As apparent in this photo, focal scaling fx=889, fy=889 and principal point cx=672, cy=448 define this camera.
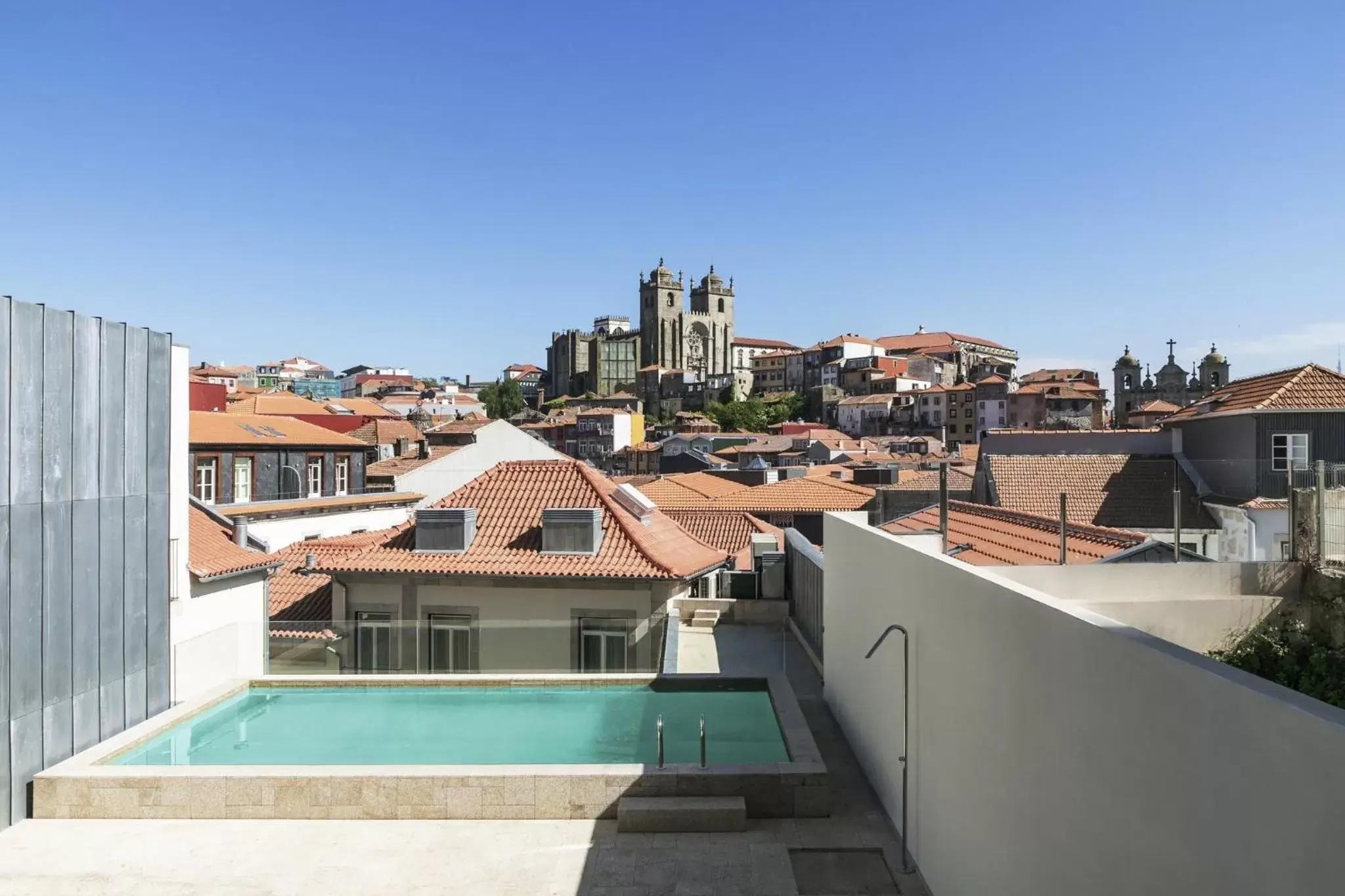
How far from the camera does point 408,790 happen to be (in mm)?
7168

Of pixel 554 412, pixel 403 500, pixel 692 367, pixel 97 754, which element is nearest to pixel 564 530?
pixel 97 754

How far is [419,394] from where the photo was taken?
123 metres

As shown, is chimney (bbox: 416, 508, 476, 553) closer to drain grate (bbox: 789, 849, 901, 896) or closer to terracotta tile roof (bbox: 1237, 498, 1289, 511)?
drain grate (bbox: 789, 849, 901, 896)

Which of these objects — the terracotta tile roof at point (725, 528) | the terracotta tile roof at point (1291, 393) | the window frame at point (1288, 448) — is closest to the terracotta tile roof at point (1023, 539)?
the terracotta tile roof at point (725, 528)

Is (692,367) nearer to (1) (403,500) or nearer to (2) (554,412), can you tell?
(2) (554,412)

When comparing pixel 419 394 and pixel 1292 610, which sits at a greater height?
pixel 419 394

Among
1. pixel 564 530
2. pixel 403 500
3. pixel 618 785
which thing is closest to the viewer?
pixel 618 785

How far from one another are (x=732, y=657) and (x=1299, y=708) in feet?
31.4

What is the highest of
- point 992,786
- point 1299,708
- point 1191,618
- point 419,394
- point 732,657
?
point 419,394

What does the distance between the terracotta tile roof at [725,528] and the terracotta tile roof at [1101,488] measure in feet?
19.6

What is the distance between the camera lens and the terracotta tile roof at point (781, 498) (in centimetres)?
3117

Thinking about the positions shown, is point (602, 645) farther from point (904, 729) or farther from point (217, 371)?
point (217, 371)

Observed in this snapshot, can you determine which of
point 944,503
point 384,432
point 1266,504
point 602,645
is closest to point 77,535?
A: point 602,645

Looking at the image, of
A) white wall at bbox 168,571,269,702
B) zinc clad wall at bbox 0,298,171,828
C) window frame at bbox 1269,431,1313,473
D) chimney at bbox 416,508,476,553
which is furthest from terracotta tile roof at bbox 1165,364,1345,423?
zinc clad wall at bbox 0,298,171,828
